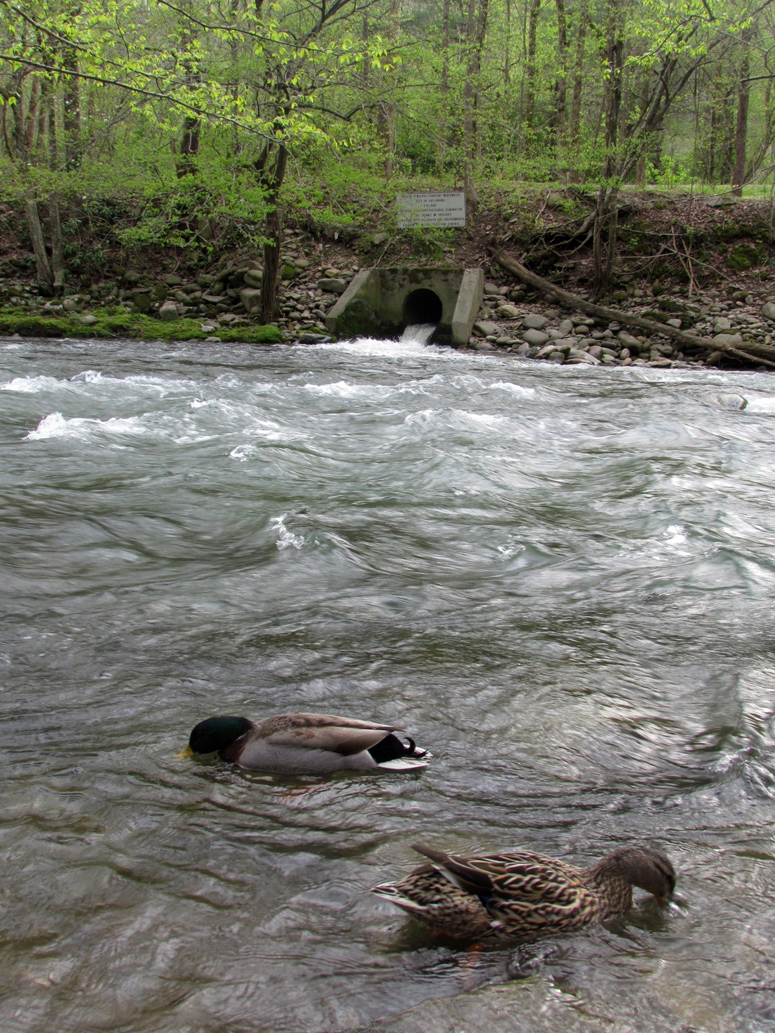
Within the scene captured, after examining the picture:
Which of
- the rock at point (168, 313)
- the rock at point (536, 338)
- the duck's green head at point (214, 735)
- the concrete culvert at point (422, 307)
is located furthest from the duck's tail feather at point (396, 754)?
the rock at point (168, 313)

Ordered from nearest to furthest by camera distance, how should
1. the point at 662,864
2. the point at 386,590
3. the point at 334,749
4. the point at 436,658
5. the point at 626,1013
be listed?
the point at 626,1013 < the point at 662,864 < the point at 334,749 < the point at 436,658 < the point at 386,590

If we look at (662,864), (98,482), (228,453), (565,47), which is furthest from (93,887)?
(565,47)

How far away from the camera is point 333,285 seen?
21.5 m

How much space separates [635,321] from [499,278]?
489 centimetres

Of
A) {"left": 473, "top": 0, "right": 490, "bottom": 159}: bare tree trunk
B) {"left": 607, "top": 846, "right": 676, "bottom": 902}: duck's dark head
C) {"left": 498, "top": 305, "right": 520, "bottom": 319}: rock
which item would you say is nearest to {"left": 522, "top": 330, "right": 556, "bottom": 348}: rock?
{"left": 498, "top": 305, "right": 520, "bottom": 319}: rock

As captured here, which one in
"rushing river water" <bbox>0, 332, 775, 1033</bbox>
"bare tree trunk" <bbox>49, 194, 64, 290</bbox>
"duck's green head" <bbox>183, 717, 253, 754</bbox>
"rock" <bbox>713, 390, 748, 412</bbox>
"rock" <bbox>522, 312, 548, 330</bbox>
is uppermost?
"bare tree trunk" <bbox>49, 194, 64, 290</bbox>

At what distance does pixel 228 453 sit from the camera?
848 cm

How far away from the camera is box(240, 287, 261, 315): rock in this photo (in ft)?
67.4

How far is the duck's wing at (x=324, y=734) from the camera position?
2.92 m

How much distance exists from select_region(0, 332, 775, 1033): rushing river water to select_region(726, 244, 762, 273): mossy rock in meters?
15.0

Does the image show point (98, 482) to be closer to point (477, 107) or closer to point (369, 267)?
point (369, 267)

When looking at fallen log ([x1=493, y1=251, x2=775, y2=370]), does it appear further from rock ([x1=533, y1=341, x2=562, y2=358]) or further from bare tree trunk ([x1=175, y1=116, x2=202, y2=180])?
bare tree trunk ([x1=175, y1=116, x2=202, y2=180])

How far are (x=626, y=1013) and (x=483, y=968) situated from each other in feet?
1.20

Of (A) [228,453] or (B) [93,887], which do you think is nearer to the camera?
(B) [93,887]
